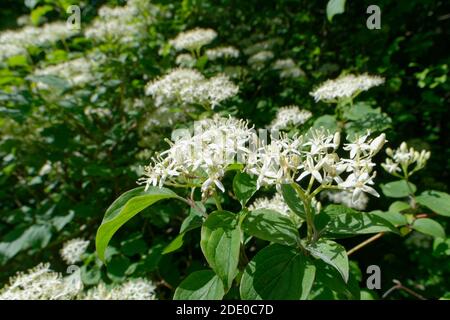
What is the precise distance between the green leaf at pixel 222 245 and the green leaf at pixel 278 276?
0.05 metres

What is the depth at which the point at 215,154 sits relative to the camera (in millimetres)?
1090

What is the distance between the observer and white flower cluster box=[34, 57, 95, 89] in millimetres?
2684

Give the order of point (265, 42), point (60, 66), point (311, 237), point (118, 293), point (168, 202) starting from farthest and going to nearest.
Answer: point (265, 42), point (60, 66), point (168, 202), point (118, 293), point (311, 237)

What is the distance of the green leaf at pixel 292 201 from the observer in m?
1.11

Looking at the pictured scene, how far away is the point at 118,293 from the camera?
1665mm

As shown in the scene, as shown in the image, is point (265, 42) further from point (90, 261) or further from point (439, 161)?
point (90, 261)

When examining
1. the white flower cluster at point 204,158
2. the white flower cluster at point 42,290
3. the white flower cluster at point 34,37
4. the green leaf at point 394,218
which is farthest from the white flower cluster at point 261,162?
the white flower cluster at point 34,37

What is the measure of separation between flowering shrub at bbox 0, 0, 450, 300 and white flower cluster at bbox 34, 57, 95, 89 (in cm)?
1

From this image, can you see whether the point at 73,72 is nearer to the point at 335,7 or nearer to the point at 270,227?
the point at 335,7

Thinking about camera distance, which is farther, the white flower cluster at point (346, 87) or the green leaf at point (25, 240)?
the green leaf at point (25, 240)

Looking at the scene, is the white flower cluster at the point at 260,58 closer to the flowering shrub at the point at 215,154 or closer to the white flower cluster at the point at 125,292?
the flowering shrub at the point at 215,154

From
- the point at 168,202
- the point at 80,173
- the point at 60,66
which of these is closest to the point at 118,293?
the point at 168,202

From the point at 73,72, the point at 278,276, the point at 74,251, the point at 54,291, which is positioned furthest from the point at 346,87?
the point at 73,72

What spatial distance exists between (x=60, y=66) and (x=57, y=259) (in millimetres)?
1307
